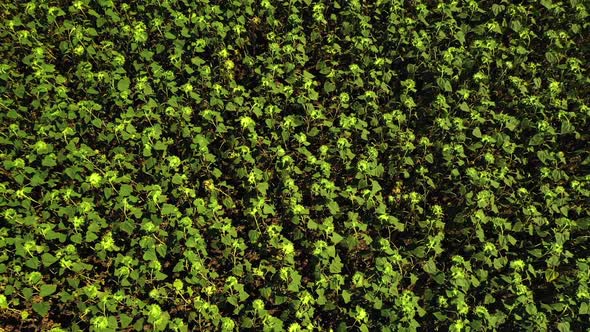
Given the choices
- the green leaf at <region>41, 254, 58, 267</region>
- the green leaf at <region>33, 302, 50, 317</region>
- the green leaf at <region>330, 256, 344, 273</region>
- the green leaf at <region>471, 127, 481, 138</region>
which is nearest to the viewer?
the green leaf at <region>33, 302, 50, 317</region>

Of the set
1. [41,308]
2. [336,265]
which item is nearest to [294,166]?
[336,265]

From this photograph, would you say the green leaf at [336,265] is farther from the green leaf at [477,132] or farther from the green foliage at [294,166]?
the green leaf at [477,132]

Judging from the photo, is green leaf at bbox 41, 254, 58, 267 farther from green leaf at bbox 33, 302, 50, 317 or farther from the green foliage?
green leaf at bbox 33, 302, 50, 317

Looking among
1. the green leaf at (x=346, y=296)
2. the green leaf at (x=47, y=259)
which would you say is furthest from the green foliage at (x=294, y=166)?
the green leaf at (x=47, y=259)

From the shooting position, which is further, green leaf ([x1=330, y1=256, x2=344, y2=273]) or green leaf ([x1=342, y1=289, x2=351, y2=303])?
green leaf ([x1=330, y1=256, x2=344, y2=273])

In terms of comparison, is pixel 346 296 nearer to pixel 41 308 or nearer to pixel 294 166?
pixel 294 166

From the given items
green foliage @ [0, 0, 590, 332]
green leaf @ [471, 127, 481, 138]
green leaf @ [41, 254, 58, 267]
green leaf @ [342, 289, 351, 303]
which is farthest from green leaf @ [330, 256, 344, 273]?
green leaf @ [41, 254, 58, 267]

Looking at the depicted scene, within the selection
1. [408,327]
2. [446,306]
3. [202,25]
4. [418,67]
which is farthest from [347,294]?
[202,25]

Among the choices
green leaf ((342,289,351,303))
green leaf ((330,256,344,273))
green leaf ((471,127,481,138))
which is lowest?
green leaf ((342,289,351,303))

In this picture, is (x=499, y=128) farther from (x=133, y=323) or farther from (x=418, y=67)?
(x=133, y=323)
